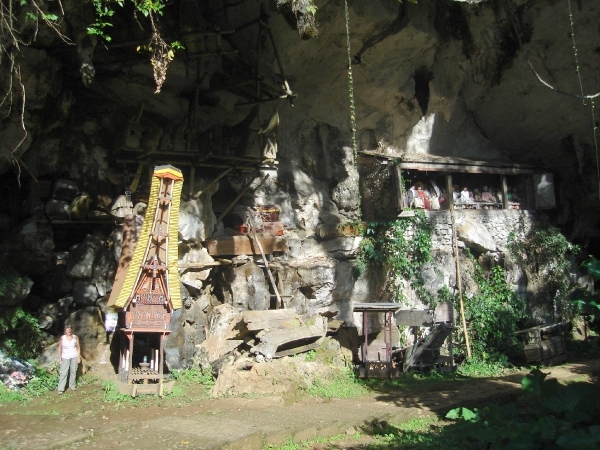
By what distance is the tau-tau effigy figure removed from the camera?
13.3 metres

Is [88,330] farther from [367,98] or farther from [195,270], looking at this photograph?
[367,98]

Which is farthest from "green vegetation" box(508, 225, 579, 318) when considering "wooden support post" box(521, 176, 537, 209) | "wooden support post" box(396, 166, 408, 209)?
"wooden support post" box(396, 166, 408, 209)

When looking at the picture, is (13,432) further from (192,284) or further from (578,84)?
(578,84)

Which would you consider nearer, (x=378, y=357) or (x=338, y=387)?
(x=338, y=387)

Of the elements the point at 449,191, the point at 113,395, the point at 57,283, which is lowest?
the point at 113,395

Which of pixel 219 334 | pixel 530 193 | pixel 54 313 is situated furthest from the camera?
pixel 530 193

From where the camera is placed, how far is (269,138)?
13656mm

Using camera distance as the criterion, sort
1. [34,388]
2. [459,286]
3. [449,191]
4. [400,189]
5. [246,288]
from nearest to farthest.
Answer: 1. [34,388]
2. [246,288]
3. [459,286]
4. [400,189]
5. [449,191]

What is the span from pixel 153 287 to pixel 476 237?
33.9 feet

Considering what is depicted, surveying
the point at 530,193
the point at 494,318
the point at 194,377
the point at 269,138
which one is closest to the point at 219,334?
the point at 194,377

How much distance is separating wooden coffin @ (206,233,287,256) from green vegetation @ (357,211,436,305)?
98.8 inches

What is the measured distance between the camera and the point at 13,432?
7.39 metres

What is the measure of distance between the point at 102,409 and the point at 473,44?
14556 millimetres

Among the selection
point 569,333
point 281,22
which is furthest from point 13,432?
point 569,333
